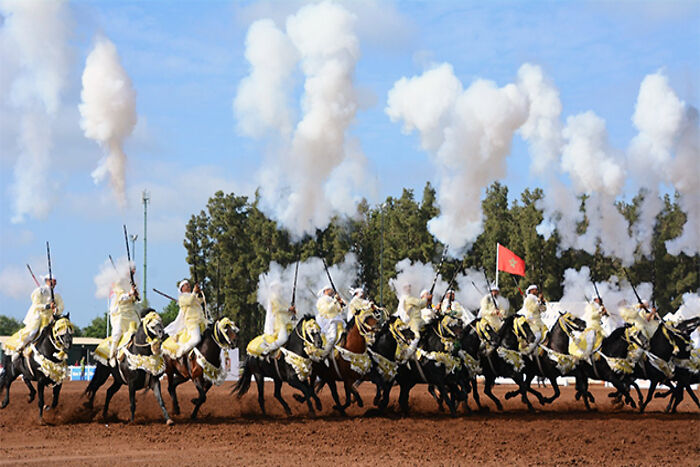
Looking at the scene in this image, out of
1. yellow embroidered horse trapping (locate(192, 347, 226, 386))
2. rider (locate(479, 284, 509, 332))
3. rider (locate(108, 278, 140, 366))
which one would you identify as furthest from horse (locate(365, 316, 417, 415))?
rider (locate(108, 278, 140, 366))

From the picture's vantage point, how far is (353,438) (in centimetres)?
1608

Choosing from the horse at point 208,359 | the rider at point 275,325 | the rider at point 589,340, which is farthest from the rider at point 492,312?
the horse at point 208,359

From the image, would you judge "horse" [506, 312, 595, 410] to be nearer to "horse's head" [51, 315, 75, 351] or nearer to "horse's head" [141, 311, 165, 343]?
"horse's head" [141, 311, 165, 343]

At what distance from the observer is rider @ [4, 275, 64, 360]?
1989cm

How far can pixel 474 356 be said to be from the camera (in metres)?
20.7

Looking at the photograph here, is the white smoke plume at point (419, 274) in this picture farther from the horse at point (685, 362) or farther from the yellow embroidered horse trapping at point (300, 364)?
the yellow embroidered horse trapping at point (300, 364)

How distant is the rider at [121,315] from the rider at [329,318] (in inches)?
157

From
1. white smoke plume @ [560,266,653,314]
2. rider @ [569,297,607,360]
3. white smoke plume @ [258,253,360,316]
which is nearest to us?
rider @ [569,297,607,360]

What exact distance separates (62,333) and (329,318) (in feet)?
18.8

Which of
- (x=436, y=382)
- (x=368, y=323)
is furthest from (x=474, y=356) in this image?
(x=368, y=323)

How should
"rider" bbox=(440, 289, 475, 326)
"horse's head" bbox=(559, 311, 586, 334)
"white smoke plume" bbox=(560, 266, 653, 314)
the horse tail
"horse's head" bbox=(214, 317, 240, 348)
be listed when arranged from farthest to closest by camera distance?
"white smoke plume" bbox=(560, 266, 653, 314) < "rider" bbox=(440, 289, 475, 326) < "horse's head" bbox=(559, 311, 586, 334) < the horse tail < "horse's head" bbox=(214, 317, 240, 348)

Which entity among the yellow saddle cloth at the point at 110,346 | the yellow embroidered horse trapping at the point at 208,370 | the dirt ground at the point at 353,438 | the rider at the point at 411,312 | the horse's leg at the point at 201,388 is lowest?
the dirt ground at the point at 353,438

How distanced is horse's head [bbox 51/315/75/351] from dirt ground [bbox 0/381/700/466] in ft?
5.46

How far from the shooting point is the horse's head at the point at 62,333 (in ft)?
63.8
